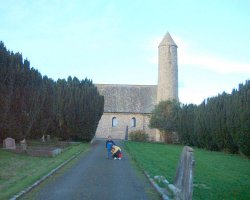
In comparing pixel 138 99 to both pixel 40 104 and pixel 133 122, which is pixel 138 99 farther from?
pixel 40 104

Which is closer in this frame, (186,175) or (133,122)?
(186,175)

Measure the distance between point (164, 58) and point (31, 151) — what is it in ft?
150

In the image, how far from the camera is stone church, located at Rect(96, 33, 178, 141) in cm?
6781

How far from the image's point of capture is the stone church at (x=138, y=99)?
67812 millimetres

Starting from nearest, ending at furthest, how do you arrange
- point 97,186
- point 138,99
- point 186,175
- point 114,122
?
point 186,175 → point 97,186 → point 114,122 → point 138,99

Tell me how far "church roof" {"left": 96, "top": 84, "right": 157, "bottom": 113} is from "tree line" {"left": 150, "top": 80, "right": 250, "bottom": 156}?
51.6ft

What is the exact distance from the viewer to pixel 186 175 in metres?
10.7

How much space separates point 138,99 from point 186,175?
63.1 metres

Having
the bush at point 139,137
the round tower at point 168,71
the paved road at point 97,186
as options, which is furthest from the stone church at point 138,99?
the paved road at point 97,186

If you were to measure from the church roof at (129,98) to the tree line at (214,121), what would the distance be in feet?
51.6

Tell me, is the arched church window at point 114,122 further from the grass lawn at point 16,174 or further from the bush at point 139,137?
the grass lawn at point 16,174

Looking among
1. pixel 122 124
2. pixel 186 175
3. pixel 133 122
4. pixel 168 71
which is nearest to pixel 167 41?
pixel 168 71

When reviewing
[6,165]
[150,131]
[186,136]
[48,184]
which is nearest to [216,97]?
[186,136]

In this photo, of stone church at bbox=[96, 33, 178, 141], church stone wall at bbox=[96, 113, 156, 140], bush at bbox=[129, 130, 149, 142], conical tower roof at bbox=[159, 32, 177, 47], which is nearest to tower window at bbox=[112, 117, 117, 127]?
stone church at bbox=[96, 33, 178, 141]
